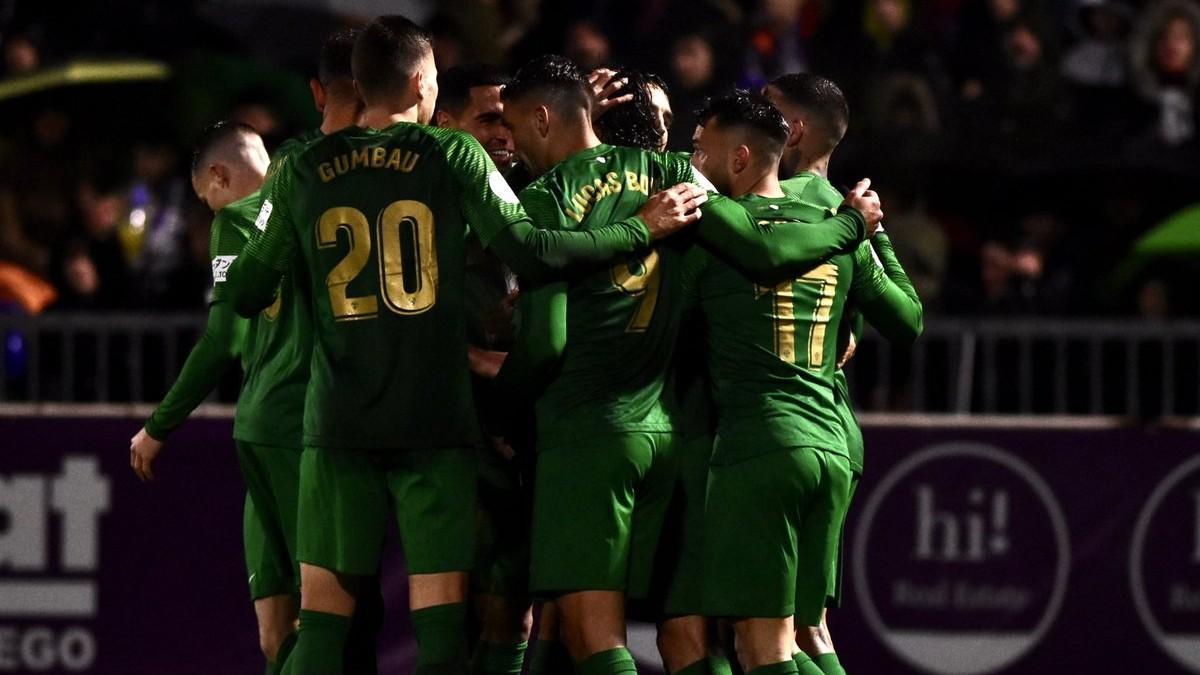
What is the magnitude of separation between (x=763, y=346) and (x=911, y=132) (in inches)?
217

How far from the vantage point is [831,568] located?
299 inches

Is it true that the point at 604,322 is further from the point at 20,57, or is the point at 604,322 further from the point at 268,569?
the point at 20,57

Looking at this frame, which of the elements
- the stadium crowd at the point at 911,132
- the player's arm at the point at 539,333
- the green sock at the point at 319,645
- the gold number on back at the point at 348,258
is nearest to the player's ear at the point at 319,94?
the gold number on back at the point at 348,258

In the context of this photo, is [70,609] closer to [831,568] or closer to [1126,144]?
[831,568]

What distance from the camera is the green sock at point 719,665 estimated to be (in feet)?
24.4

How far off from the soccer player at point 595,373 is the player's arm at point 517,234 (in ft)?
0.47

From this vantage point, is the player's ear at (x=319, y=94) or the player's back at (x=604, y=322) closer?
the player's back at (x=604, y=322)

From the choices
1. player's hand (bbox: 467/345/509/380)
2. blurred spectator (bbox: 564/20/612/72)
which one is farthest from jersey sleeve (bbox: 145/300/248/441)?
blurred spectator (bbox: 564/20/612/72)

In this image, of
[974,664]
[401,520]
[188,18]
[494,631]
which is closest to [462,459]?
[401,520]

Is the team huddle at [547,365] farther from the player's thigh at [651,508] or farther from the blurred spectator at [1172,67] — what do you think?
the blurred spectator at [1172,67]

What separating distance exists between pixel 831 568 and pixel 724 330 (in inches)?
34.5

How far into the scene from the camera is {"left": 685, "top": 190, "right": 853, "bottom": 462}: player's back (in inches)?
287

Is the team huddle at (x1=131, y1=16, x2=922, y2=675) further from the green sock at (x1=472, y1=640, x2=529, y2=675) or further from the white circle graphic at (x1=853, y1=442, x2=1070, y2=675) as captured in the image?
the white circle graphic at (x1=853, y1=442, x2=1070, y2=675)

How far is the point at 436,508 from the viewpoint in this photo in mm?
6738
